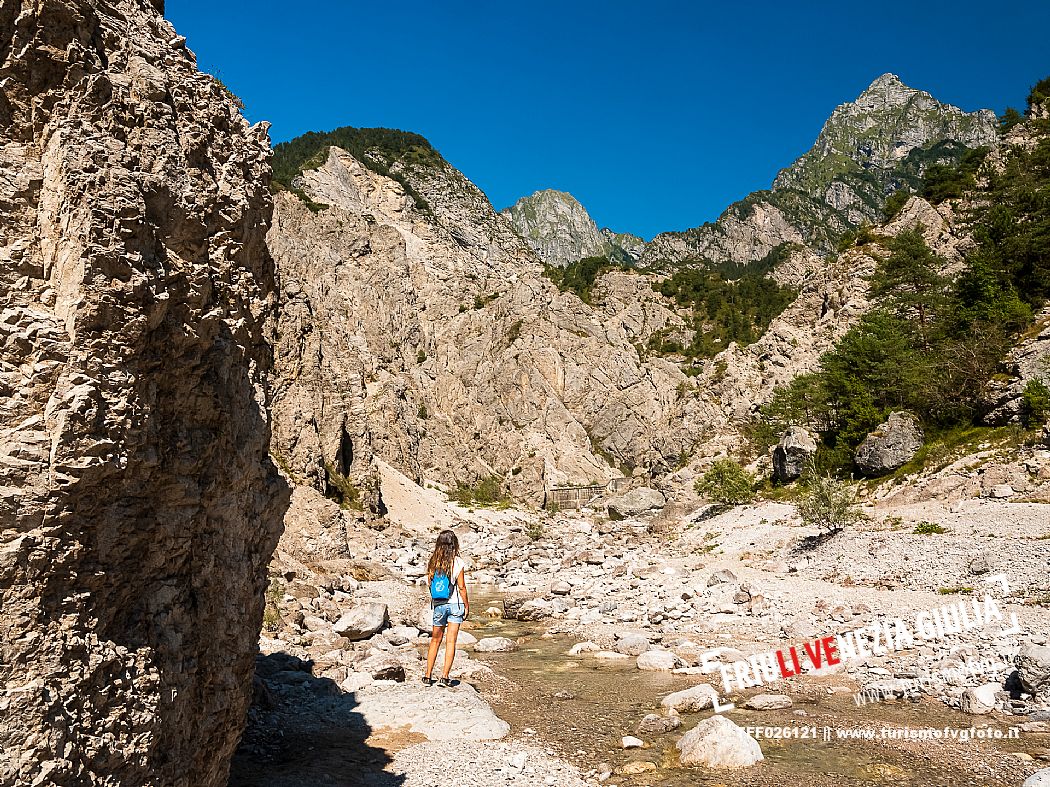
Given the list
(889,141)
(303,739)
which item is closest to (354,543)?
(303,739)

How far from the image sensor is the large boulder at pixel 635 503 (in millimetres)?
44844

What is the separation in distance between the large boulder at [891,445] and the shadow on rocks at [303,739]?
23.6 meters

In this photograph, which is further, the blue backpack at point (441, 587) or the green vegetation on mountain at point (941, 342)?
the green vegetation on mountain at point (941, 342)

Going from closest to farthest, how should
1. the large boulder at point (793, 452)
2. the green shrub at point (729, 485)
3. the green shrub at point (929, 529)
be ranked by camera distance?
the green shrub at point (929, 529) → the green shrub at point (729, 485) → the large boulder at point (793, 452)

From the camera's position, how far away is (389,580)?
22.8 meters

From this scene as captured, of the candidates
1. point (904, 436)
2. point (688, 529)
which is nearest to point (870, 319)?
point (904, 436)

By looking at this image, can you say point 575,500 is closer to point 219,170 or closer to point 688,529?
point 688,529

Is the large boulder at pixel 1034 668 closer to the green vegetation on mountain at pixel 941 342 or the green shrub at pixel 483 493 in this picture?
the green vegetation on mountain at pixel 941 342

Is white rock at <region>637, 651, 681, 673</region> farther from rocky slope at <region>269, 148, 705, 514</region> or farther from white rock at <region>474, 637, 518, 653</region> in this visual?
rocky slope at <region>269, 148, 705, 514</region>

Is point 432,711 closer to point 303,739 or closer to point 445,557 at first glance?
point 303,739

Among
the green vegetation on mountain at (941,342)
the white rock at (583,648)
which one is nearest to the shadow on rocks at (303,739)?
the white rock at (583,648)

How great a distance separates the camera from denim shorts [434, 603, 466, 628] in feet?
31.1

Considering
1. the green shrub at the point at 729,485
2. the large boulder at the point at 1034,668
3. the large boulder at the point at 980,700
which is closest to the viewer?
the large boulder at the point at 1034,668

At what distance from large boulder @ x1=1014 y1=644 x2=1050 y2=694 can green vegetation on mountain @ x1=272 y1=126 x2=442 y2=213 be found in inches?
3676
